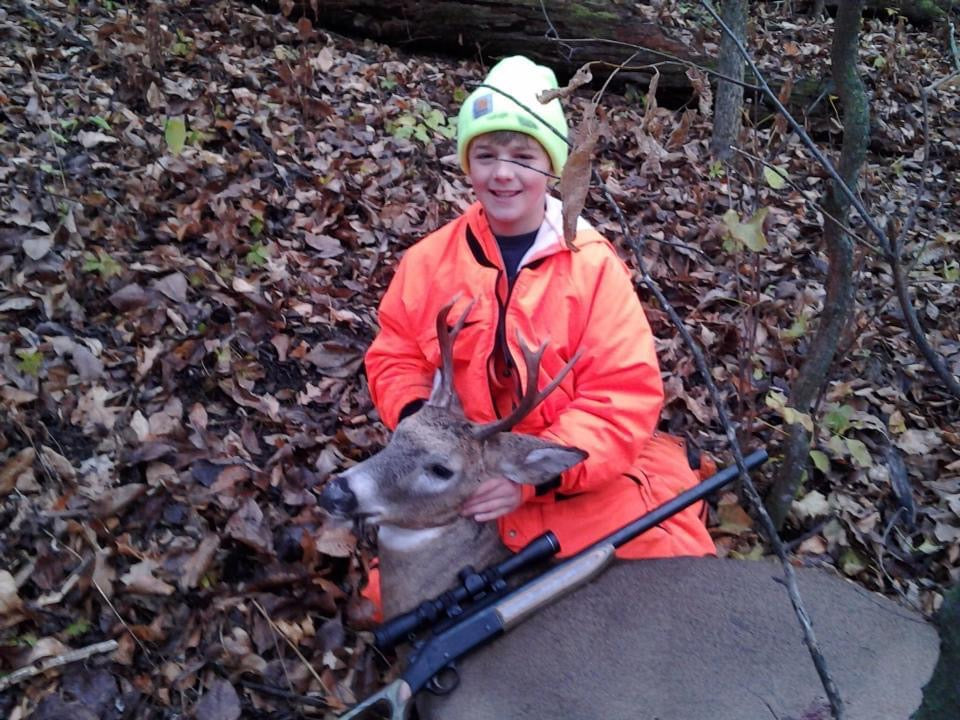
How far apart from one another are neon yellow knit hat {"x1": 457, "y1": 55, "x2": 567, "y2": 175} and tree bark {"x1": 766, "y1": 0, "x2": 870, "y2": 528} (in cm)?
90

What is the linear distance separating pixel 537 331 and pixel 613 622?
100 centimetres

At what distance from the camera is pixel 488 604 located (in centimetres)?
242

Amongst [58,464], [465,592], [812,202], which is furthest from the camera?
[58,464]

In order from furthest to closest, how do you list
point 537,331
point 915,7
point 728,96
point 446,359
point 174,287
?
point 915,7, point 728,96, point 174,287, point 537,331, point 446,359

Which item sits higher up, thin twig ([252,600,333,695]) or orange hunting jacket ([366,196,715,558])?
orange hunting jacket ([366,196,715,558])

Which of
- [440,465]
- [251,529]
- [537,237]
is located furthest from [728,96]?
[251,529]

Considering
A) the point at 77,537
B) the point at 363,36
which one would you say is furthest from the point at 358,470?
the point at 363,36

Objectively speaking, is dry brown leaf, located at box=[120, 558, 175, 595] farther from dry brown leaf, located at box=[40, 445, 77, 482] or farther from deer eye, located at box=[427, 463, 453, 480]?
deer eye, located at box=[427, 463, 453, 480]

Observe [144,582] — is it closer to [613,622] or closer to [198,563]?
[198,563]

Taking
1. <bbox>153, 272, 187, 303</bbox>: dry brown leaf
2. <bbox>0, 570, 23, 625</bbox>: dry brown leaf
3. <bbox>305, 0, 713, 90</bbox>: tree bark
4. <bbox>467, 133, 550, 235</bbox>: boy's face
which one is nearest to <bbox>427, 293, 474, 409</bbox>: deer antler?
<bbox>467, 133, 550, 235</bbox>: boy's face

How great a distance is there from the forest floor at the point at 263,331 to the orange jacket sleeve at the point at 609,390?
439 millimetres

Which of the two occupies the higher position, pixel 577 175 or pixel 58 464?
pixel 577 175

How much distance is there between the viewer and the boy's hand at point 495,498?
8.50 feet

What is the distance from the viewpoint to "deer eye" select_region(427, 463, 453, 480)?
8.45 ft
